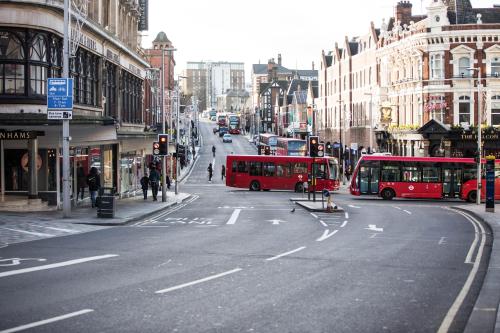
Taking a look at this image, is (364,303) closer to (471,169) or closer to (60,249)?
(60,249)

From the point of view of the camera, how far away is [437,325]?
1054 cm

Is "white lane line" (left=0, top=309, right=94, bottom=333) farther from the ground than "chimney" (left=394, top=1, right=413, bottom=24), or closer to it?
closer to it

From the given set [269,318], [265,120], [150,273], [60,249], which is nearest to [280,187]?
[60,249]

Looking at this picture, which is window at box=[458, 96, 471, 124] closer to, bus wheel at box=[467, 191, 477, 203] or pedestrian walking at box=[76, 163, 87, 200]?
bus wheel at box=[467, 191, 477, 203]

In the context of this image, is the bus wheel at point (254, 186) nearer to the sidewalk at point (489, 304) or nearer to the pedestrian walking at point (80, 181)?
the pedestrian walking at point (80, 181)

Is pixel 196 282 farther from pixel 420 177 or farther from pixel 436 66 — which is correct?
pixel 436 66

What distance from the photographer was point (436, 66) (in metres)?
60.5

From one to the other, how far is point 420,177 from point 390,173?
1.88 meters

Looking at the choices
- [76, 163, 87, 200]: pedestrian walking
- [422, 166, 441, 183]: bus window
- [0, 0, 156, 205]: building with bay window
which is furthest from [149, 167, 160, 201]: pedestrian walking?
[422, 166, 441, 183]: bus window

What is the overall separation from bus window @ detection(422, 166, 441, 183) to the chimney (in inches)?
1043

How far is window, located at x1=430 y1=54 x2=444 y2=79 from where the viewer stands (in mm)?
60219

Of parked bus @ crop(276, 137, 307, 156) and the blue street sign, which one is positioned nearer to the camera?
the blue street sign

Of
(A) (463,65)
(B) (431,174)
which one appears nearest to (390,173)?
(B) (431,174)

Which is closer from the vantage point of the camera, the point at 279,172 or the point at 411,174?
the point at 411,174
